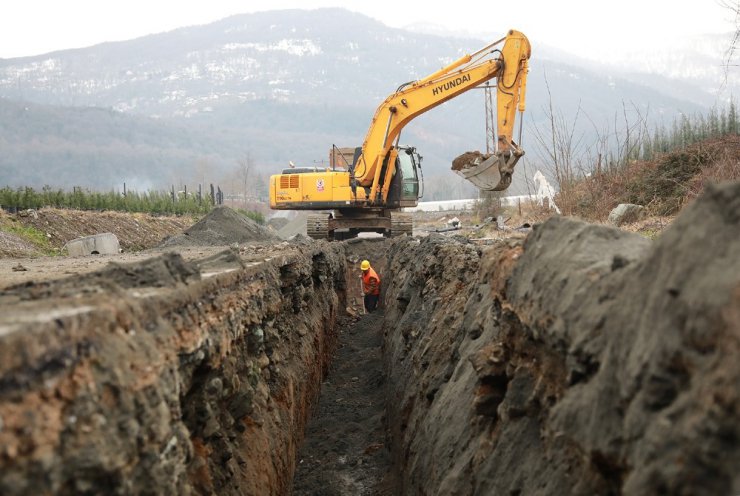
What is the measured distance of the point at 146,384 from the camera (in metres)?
3.01

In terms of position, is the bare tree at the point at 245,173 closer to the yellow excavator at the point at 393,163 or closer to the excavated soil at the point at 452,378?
the yellow excavator at the point at 393,163

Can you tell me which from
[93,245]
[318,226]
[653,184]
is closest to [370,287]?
[318,226]

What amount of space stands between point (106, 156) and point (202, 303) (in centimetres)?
16697

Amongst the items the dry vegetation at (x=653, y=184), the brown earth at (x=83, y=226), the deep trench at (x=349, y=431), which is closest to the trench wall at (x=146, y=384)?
the deep trench at (x=349, y=431)

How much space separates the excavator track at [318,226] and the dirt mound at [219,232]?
97 centimetres

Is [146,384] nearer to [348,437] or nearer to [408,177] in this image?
[348,437]

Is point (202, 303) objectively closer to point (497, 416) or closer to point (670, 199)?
point (497, 416)

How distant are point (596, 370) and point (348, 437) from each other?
5.39 meters

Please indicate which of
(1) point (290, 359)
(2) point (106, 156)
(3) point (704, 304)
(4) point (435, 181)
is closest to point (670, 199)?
(1) point (290, 359)

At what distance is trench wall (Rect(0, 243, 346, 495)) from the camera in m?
2.32

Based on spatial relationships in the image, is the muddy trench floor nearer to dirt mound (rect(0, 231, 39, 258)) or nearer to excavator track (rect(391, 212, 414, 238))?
dirt mound (rect(0, 231, 39, 258))

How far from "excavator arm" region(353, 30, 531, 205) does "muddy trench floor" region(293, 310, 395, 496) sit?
15.0 ft

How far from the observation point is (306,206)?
1889 centimetres

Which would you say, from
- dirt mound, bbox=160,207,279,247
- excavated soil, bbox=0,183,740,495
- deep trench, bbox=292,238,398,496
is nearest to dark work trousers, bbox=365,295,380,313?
deep trench, bbox=292,238,398,496
